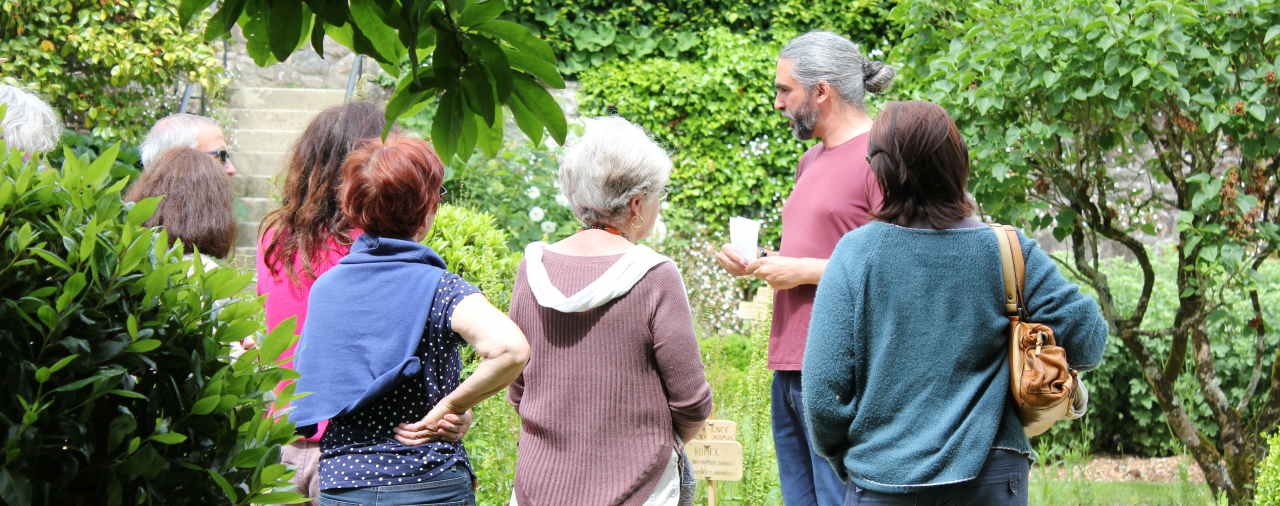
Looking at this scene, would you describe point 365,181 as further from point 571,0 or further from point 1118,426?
point 571,0

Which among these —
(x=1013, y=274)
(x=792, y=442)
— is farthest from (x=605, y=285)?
(x=792, y=442)

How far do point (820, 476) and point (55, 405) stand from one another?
6.35 ft

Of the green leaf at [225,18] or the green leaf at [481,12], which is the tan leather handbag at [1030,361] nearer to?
the green leaf at [481,12]

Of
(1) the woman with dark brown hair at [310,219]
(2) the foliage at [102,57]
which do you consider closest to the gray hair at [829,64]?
(1) the woman with dark brown hair at [310,219]

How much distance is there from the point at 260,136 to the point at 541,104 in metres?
8.15

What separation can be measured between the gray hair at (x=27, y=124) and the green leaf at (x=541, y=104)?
2052mm

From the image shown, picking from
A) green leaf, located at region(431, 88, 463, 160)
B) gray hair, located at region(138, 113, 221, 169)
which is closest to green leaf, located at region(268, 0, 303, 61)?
green leaf, located at region(431, 88, 463, 160)

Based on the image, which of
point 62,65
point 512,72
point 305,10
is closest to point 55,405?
point 305,10

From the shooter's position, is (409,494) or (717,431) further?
(717,431)

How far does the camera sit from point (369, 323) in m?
2.31

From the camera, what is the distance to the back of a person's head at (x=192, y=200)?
2.97m

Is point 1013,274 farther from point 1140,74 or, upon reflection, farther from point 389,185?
point 1140,74

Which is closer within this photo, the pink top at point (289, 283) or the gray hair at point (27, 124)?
the pink top at point (289, 283)

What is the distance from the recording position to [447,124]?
5.38ft
